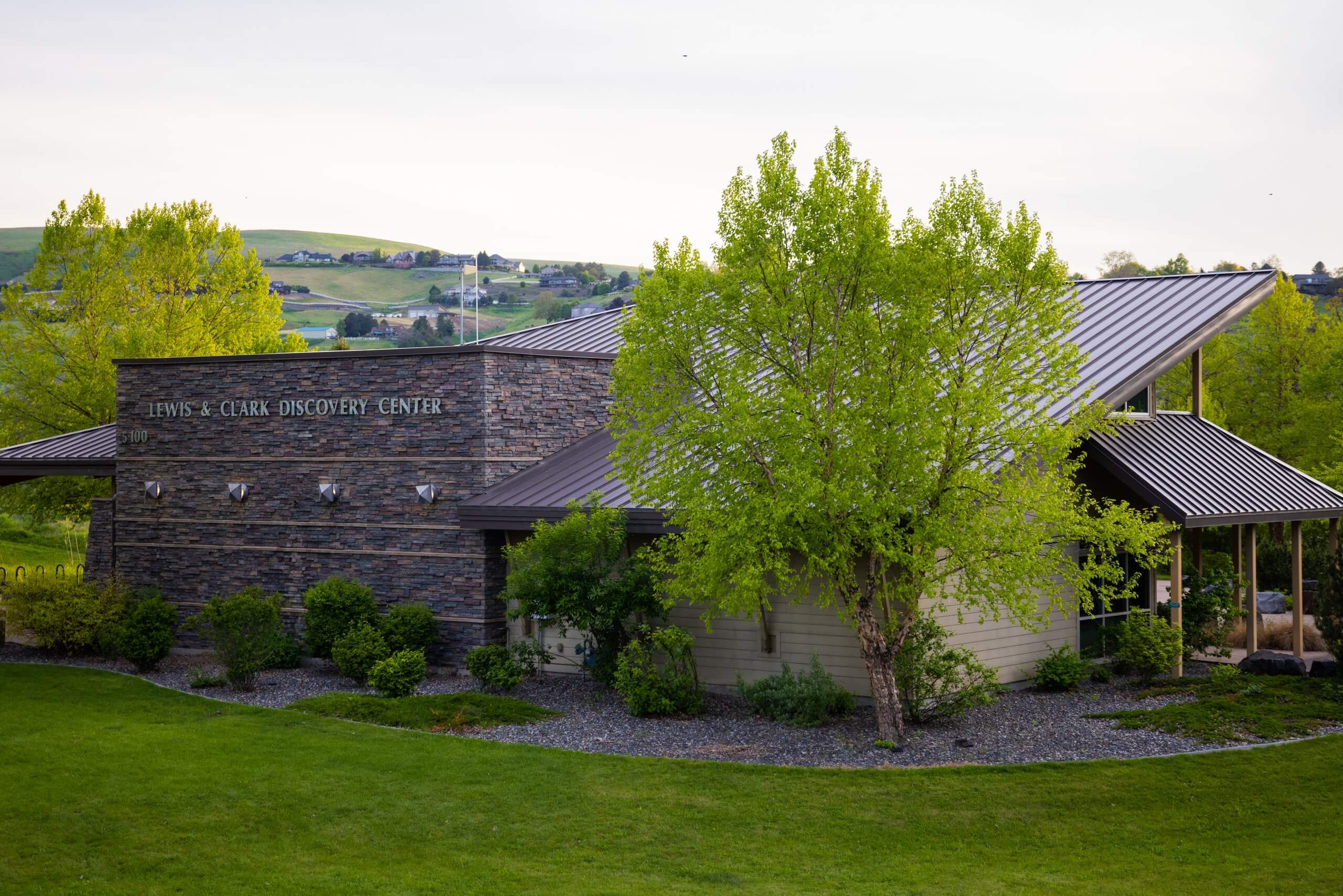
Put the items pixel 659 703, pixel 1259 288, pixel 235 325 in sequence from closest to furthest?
pixel 659 703 < pixel 1259 288 < pixel 235 325

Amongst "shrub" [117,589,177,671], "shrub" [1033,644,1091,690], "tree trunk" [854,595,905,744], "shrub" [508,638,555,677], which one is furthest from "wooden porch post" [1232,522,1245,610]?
"shrub" [117,589,177,671]

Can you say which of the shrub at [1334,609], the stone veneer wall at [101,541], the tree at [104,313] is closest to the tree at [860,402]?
the shrub at [1334,609]

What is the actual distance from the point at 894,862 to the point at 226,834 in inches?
225

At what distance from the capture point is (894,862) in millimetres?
10008

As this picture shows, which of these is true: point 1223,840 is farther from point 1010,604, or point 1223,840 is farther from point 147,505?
point 147,505

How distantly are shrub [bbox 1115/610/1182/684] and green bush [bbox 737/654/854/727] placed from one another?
14.5 ft

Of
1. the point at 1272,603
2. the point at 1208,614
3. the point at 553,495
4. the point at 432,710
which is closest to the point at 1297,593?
the point at 1208,614

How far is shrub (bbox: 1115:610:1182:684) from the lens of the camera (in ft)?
54.7

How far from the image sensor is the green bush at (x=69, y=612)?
19.8 metres

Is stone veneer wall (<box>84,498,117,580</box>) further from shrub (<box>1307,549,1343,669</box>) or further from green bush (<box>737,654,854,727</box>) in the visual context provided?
shrub (<box>1307,549,1343,669</box>)

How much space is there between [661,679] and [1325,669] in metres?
9.27

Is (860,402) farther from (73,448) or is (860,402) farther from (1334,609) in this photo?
(73,448)

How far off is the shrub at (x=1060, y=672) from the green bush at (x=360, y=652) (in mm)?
9163

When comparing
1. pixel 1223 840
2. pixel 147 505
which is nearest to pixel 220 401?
pixel 147 505
